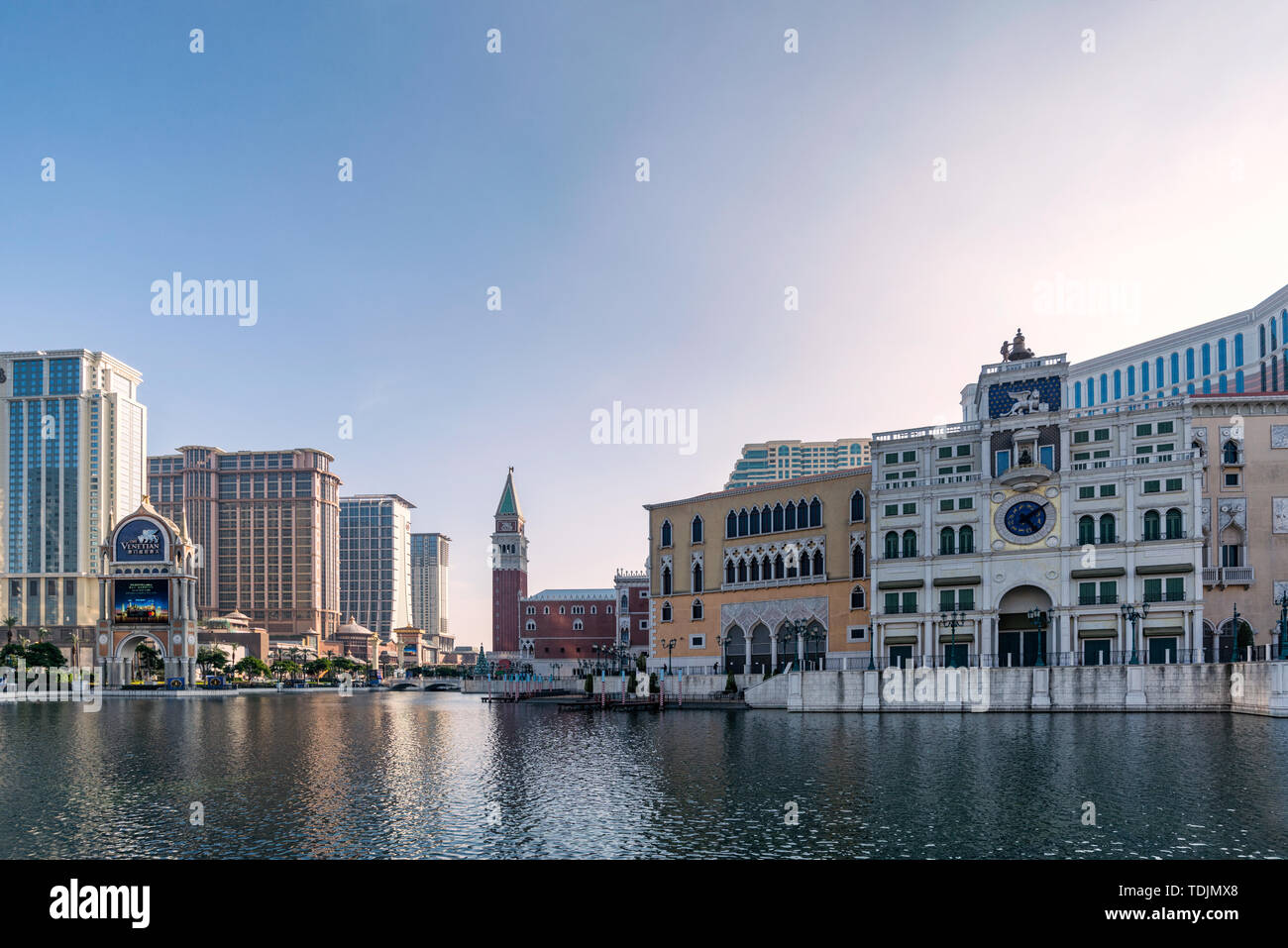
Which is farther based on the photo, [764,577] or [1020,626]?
[764,577]

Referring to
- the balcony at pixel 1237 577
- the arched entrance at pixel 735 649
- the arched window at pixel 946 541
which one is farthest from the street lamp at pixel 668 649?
the balcony at pixel 1237 577

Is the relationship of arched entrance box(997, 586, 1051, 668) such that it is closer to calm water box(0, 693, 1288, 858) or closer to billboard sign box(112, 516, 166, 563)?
calm water box(0, 693, 1288, 858)

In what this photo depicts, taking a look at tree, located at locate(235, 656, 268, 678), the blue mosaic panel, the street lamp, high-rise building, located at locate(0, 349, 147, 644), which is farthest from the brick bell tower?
the blue mosaic panel

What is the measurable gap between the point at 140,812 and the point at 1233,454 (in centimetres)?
8045

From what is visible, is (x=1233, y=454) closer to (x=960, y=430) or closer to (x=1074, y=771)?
(x=960, y=430)

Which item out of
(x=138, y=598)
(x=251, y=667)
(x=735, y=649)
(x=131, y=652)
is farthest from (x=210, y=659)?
(x=735, y=649)

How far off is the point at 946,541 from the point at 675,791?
52.0 metres

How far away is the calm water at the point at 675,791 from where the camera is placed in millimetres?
27141

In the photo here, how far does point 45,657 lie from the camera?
143 meters

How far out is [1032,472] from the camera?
253 ft

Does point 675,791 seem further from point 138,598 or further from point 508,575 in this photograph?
point 508,575

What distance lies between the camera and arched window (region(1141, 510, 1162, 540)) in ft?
243

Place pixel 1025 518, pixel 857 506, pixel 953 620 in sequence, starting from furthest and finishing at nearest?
pixel 857 506
pixel 1025 518
pixel 953 620

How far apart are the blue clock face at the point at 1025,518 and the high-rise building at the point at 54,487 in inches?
7048
